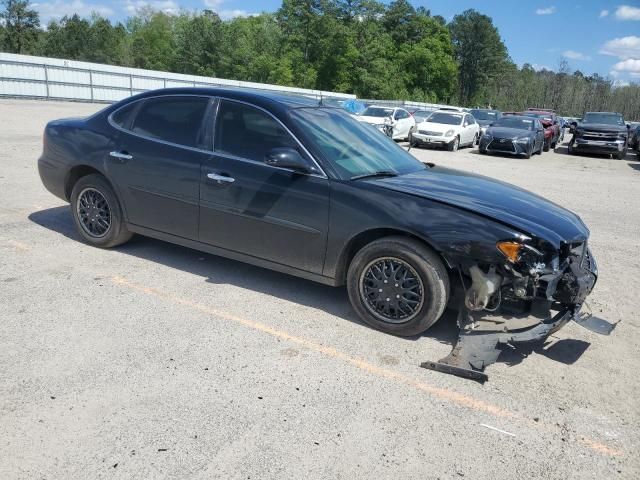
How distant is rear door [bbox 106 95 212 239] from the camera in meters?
4.84

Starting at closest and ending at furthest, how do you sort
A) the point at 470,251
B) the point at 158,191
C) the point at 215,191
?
the point at 470,251 → the point at 215,191 → the point at 158,191

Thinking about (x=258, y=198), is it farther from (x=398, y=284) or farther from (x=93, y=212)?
(x=93, y=212)

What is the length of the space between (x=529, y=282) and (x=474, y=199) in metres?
0.77

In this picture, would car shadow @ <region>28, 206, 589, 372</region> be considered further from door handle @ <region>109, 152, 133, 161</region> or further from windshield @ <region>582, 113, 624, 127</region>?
windshield @ <region>582, 113, 624, 127</region>

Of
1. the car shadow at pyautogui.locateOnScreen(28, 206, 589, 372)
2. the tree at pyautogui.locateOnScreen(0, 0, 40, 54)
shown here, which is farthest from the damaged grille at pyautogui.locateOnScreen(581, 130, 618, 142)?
the tree at pyautogui.locateOnScreen(0, 0, 40, 54)

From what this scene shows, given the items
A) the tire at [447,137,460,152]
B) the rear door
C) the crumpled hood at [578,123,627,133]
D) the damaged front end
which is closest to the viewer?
the damaged front end

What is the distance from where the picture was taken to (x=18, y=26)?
70375mm

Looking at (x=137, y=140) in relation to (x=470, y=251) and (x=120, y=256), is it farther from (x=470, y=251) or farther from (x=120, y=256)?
(x=470, y=251)

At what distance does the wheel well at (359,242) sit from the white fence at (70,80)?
24387mm

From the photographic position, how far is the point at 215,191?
4.68m

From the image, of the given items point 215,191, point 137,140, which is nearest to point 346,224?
point 215,191

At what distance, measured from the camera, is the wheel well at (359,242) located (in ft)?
13.3

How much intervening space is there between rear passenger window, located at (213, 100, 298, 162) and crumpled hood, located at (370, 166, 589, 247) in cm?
94

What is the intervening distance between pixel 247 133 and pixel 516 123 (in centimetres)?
1953
